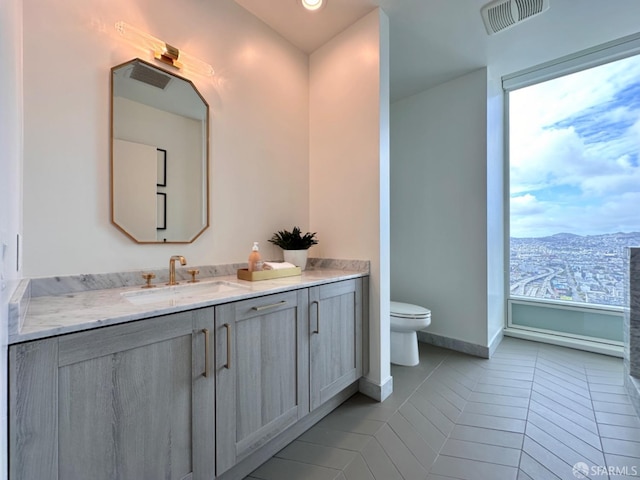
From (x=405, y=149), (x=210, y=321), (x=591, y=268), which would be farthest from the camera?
(x=405, y=149)

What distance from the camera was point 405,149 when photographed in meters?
3.24

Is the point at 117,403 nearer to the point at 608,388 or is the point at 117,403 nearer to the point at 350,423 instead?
the point at 350,423

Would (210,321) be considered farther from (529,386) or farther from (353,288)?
(529,386)

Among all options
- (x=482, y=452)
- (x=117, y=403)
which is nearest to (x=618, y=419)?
(x=482, y=452)

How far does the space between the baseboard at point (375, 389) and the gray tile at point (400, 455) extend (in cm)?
29

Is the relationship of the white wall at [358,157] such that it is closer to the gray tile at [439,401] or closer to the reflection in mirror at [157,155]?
the gray tile at [439,401]

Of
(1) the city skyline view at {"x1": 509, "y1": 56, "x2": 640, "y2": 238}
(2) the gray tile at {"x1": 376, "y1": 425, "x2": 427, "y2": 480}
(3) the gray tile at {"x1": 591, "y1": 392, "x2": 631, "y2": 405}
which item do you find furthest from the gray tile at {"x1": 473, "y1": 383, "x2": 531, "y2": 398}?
(1) the city skyline view at {"x1": 509, "y1": 56, "x2": 640, "y2": 238}

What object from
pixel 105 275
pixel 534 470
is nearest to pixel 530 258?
pixel 534 470

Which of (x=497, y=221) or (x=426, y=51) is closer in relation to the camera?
(x=426, y=51)

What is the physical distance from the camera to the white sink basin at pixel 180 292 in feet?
4.41

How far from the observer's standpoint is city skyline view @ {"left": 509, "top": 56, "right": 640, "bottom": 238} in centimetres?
254

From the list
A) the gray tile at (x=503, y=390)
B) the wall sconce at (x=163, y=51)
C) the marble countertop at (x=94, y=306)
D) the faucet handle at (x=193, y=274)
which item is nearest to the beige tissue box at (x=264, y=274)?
the marble countertop at (x=94, y=306)

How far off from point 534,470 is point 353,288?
4.04ft

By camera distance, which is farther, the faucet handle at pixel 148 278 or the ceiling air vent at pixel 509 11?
the ceiling air vent at pixel 509 11
